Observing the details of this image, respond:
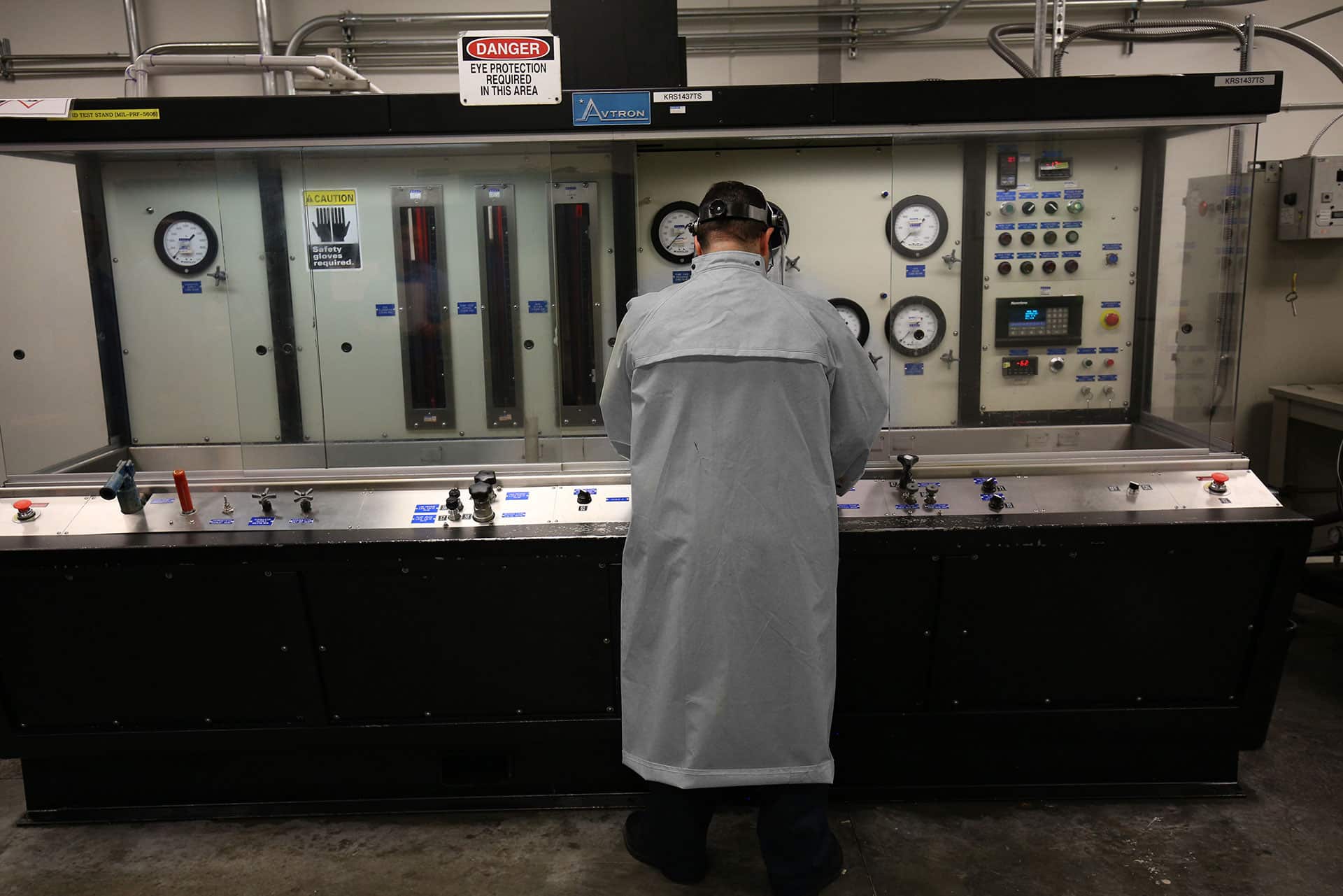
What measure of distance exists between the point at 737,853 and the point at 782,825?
1.08 ft

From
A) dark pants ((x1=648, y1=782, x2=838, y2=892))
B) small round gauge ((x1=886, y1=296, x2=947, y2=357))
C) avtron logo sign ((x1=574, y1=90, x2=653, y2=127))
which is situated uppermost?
avtron logo sign ((x1=574, y1=90, x2=653, y2=127))

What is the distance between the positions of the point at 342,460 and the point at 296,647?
543 mm

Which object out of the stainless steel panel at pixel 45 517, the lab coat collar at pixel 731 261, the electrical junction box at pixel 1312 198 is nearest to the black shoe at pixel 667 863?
the lab coat collar at pixel 731 261

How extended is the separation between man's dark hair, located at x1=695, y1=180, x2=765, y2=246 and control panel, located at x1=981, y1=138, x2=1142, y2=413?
35.2 inches

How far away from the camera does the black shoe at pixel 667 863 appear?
2012 millimetres

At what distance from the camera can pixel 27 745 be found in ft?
7.27

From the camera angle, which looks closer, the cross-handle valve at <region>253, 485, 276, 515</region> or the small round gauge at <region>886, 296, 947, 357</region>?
the cross-handle valve at <region>253, 485, 276, 515</region>

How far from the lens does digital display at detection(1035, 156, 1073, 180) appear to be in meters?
2.38

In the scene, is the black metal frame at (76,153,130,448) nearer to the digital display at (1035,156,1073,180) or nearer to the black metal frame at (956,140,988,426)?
the black metal frame at (956,140,988,426)

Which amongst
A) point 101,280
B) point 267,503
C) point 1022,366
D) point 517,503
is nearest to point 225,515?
point 267,503

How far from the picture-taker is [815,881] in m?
1.88

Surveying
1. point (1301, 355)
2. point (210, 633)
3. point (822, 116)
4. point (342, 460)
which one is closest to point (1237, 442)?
point (1301, 355)

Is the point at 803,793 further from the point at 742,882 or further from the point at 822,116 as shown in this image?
the point at 822,116

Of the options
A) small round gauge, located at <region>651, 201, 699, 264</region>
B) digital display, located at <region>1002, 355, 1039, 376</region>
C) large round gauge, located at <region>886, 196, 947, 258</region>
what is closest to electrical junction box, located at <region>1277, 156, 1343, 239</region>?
digital display, located at <region>1002, 355, 1039, 376</region>
